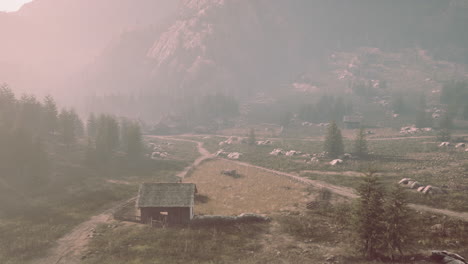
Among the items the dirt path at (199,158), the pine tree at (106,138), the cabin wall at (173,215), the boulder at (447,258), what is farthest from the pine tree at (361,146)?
the pine tree at (106,138)

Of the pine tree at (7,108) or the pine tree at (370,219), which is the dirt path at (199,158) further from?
the pine tree at (370,219)

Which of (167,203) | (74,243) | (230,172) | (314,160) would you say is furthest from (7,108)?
(314,160)

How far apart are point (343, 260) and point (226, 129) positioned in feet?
445

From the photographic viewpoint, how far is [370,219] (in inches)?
950

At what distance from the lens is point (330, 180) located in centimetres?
5906

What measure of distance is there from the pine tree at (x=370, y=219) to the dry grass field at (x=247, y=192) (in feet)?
59.7

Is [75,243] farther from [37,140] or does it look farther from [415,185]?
[415,185]

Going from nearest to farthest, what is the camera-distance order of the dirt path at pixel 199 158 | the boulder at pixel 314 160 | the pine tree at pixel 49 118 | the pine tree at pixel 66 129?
the dirt path at pixel 199 158, the pine tree at pixel 66 129, the boulder at pixel 314 160, the pine tree at pixel 49 118

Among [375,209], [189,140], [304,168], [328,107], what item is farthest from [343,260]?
[328,107]

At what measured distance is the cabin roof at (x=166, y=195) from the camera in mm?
36188

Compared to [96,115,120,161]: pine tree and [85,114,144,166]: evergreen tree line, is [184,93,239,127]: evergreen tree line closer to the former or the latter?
[85,114,144,166]: evergreen tree line

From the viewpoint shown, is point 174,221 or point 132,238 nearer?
point 132,238

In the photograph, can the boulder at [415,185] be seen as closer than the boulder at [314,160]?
Yes

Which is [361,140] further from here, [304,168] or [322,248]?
[322,248]
